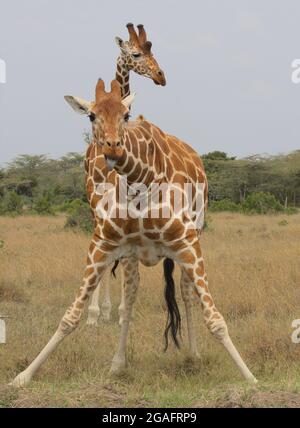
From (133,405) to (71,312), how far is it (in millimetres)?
971

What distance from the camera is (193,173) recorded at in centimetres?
556

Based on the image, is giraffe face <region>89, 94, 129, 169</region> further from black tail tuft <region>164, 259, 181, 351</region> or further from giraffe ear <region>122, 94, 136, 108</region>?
black tail tuft <region>164, 259, 181, 351</region>

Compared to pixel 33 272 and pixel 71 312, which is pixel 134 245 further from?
pixel 33 272

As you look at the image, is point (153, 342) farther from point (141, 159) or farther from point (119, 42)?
point (119, 42)

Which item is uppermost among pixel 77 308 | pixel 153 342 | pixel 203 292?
pixel 203 292

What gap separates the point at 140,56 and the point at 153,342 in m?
2.45

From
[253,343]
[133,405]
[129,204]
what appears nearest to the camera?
[133,405]

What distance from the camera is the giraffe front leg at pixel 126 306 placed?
5074mm

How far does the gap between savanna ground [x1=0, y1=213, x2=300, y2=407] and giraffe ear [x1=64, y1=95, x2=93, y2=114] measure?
68.5 inches

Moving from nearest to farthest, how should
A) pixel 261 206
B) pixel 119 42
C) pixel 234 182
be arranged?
pixel 119 42 < pixel 261 206 < pixel 234 182

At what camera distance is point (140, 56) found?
586 cm

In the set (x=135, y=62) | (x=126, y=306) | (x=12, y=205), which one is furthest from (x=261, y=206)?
(x=126, y=306)

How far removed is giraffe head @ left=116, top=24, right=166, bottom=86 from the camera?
5.71 metres
